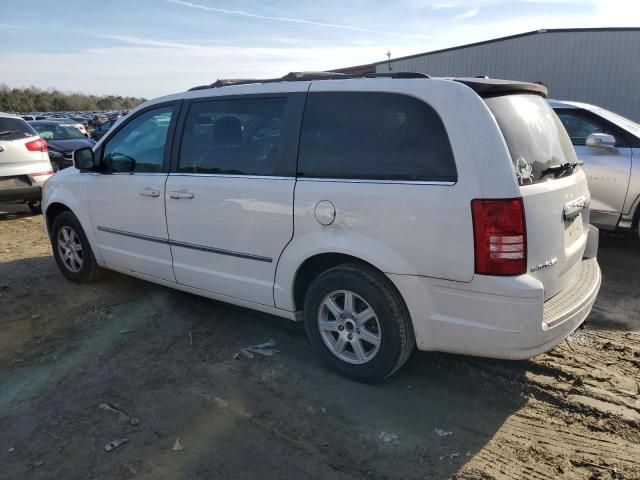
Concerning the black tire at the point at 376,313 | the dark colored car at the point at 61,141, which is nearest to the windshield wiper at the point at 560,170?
the black tire at the point at 376,313

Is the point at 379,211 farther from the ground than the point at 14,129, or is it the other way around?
the point at 14,129

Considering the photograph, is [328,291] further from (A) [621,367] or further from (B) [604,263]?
(B) [604,263]

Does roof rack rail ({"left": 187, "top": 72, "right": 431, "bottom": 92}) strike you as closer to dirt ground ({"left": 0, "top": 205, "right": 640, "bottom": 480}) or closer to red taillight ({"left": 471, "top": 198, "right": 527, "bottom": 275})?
red taillight ({"left": 471, "top": 198, "right": 527, "bottom": 275})

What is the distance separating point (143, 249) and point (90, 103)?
91.3m

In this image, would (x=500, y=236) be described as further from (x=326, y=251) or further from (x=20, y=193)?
(x=20, y=193)

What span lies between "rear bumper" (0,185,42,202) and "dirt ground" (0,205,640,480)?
14.8ft

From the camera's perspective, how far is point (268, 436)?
2.84 meters

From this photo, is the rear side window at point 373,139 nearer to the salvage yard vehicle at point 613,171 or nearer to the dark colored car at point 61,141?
the salvage yard vehicle at point 613,171

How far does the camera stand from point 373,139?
10.1 feet

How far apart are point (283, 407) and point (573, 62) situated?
1873 cm

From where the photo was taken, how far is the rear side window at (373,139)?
9.31 feet

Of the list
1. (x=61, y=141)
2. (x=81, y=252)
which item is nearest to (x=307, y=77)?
(x=81, y=252)

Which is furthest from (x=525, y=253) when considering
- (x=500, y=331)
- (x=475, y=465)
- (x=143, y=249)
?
(x=143, y=249)

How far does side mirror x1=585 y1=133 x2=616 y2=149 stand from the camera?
18.7 feet
